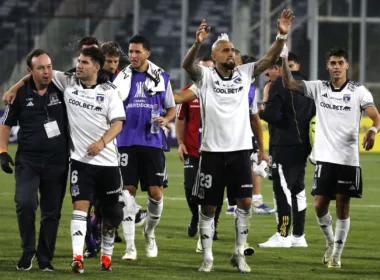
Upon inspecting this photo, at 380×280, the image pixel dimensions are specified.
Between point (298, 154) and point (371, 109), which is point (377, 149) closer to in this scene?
point (298, 154)

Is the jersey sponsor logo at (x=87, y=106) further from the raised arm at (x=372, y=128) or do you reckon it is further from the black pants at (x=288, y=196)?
the black pants at (x=288, y=196)

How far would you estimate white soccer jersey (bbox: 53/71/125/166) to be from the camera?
1019cm

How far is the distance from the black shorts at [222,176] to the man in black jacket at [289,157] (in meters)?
2.37

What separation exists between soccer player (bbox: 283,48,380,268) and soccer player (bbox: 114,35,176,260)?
1.42 meters

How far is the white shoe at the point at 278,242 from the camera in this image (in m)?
12.9

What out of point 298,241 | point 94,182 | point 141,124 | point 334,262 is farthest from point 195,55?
point 298,241

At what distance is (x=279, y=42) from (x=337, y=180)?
4.92 feet

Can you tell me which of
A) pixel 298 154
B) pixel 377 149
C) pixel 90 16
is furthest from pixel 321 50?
pixel 298 154

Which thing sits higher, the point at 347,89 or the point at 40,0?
the point at 40,0

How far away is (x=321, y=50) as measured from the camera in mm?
38156

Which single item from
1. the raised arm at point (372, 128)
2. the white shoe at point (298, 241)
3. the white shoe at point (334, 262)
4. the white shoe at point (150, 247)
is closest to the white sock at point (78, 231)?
the white shoe at point (150, 247)

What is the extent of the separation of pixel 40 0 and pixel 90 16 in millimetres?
2561

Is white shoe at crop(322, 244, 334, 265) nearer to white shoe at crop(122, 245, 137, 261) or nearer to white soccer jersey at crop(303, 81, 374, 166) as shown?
white soccer jersey at crop(303, 81, 374, 166)

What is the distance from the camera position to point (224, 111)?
1052 cm
